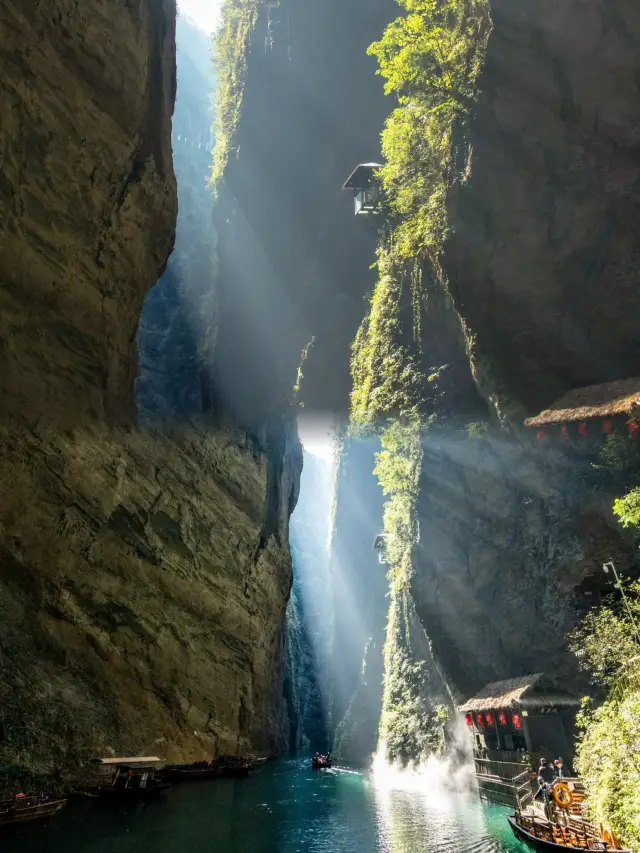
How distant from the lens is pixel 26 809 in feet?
49.4

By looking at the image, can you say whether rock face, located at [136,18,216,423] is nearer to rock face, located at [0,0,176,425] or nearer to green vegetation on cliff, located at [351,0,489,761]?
rock face, located at [0,0,176,425]

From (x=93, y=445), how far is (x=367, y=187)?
1765 cm

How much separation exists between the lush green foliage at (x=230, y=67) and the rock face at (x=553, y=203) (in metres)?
24.6

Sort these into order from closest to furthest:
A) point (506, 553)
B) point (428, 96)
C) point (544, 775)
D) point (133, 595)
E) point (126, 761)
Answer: point (544, 775), point (126, 761), point (506, 553), point (428, 96), point (133, 595)

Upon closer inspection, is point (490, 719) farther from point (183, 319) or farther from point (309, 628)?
point (309, 628)

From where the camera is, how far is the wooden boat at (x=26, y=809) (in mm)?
14555

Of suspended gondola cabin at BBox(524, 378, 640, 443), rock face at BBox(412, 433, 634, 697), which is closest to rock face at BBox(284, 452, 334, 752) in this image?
rock face at BBox(412, 433, 634, 697)

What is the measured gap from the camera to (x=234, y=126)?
40.9 meters

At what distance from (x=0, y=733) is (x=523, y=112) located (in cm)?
2781

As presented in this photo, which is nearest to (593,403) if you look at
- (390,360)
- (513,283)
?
(513,283)

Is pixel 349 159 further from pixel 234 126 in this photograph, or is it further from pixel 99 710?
pixel 99 710

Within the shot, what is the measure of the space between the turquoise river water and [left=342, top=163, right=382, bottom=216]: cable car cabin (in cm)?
2489

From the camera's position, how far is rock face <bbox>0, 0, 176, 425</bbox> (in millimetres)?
19047

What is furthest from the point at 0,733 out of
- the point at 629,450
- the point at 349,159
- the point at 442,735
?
the point at 349,159
